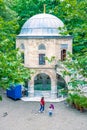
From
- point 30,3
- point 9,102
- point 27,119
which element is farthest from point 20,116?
point 30,3

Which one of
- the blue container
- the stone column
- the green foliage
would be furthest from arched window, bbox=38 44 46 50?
the green foliage

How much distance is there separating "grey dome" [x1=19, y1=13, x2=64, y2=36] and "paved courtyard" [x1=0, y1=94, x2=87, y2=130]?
8353 millimetres

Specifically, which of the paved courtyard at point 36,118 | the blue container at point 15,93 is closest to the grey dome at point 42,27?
the blue container at point 15,93

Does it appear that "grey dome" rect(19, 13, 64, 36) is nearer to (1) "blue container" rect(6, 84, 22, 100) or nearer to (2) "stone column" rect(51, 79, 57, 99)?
(2) "stone column" rect(51, 79, 57, 99)

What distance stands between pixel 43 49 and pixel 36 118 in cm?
1055

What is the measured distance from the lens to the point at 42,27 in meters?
32.0

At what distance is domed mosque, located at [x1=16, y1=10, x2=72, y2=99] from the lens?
31.0 meters

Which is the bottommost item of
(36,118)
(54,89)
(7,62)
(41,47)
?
(36,118)

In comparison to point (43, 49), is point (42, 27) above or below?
above

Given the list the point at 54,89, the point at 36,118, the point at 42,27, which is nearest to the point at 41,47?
the point at 42,27

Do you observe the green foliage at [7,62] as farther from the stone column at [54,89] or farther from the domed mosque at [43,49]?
the stone column at [54,89]

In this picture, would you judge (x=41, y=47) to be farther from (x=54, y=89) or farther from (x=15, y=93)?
(x=15, y=93)

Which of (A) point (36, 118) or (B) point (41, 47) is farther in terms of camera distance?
(B) point (41, 47)

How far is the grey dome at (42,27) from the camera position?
3162 cm
